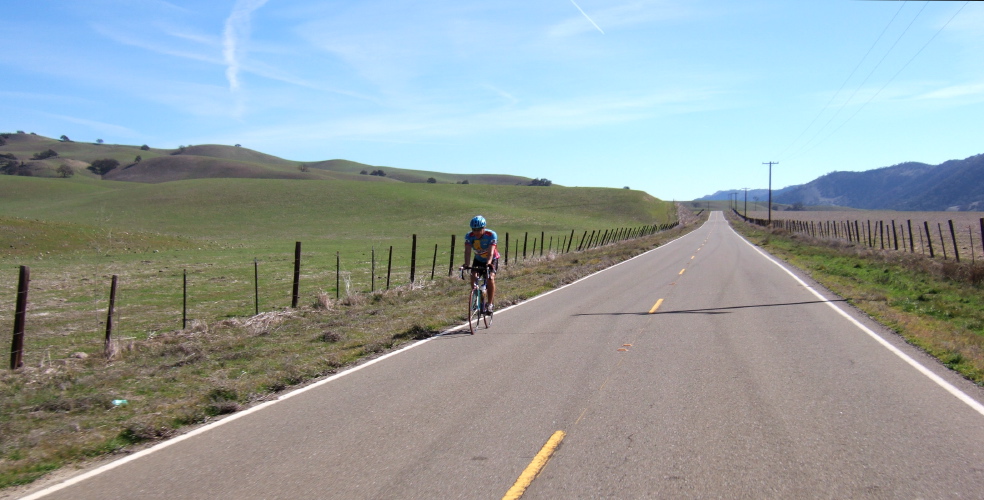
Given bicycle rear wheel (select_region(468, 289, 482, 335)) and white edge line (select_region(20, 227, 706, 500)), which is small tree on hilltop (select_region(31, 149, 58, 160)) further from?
white edge line (select_region(20, 227, 706, 500))

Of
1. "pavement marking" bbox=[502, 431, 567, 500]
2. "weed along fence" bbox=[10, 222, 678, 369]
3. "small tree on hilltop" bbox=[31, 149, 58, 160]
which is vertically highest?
"small tree on hilltop" bbox=[31, 149, 58, 160]

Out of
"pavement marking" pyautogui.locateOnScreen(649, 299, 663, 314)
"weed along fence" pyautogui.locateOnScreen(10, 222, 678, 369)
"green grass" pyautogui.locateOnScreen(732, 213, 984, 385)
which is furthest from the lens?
"pavement marking" pyautogui.locateOnScreen(649, 299, 663, 314)

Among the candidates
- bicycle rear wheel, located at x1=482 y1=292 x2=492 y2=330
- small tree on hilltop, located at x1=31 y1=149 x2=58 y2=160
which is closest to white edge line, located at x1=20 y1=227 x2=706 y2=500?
bicycle rear wheel, located at x1=482 y1=292 x2=492 y2=330

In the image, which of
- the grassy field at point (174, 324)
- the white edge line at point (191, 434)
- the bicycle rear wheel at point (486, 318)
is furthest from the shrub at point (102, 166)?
the white edge line at point (191, 434)

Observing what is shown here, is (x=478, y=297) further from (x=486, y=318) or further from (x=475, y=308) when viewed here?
(x=486, y=318)

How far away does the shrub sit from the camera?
149000 millimetres

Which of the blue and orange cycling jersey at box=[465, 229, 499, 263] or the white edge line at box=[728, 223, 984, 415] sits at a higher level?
the blue and orange cycling jersey at box=[465, 229, 499, 263]

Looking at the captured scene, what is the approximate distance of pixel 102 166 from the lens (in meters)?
152

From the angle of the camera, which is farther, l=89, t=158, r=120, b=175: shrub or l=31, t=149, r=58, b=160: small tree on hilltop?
l=31, t=149, r=58, b=160: small tree on hilltop

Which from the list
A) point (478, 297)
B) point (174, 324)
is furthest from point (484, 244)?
point (174, 324)

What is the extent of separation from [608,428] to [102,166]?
172 metres

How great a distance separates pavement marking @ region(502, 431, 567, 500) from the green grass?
550 centimetres

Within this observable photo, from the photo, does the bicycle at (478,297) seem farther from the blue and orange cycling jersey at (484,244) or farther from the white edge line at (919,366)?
the white edge line at (919,366)

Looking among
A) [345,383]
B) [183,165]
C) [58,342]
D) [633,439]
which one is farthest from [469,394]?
[183,165]
